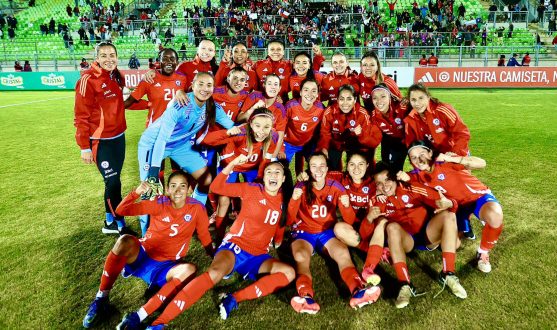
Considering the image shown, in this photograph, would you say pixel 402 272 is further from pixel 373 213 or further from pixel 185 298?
pixel 185 298

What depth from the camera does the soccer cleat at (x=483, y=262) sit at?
11.1ft

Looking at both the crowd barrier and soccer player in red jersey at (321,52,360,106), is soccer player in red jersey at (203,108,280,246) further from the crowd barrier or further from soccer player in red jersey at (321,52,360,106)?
the crowd barrier

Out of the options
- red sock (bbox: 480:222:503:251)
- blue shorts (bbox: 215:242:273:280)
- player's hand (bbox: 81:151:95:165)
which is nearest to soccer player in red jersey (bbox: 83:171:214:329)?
blue shorts (bbox: 215:242:273:280)

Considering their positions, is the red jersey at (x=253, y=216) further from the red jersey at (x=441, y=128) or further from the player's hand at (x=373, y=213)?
the red jersey at (x=441, y=128)

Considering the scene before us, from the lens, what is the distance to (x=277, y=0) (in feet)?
89.5

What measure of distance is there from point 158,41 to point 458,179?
74.7 feet

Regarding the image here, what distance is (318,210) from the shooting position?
148 inches

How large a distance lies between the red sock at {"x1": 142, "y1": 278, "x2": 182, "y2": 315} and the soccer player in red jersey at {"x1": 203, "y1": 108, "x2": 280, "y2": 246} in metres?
1.08

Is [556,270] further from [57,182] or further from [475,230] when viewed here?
[57,182]

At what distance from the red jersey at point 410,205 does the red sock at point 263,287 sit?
1.32 m

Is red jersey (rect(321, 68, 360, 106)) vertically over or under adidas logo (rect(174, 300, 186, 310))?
over

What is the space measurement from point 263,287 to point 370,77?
3.71m

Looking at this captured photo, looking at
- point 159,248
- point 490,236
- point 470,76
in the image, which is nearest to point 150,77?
point 159,248

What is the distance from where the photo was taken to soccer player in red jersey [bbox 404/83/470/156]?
4012 mm
